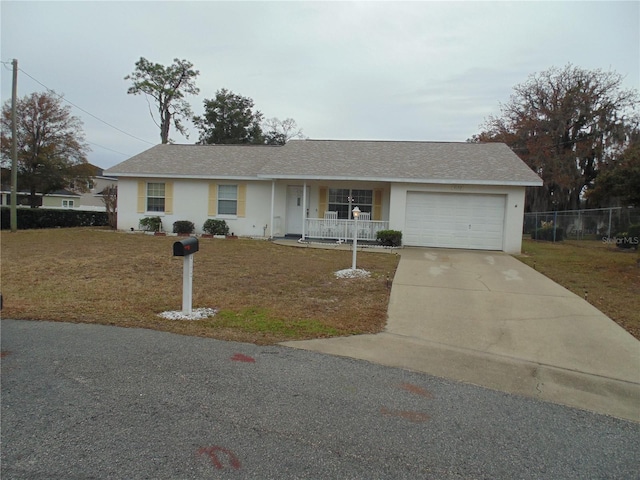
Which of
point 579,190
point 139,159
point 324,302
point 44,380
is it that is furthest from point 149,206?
point 579,190

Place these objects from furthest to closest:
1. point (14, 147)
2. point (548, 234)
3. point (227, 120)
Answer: point (227, 120) < point (548, 234) < point (14, 147)

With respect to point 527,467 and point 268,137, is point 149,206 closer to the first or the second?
point 527,467

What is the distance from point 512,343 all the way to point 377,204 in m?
12.5

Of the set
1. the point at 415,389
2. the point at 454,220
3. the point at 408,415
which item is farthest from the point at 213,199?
the point at 408,415

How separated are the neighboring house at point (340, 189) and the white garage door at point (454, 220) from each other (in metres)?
0.04

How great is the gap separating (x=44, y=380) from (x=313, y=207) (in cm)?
1496

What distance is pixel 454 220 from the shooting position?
1580 centimetres

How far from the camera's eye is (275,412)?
323cm

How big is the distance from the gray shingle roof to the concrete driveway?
7634 mm

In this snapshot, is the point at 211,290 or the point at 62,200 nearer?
the point at 211,290

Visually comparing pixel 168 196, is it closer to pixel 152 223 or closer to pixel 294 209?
pixel 152 223

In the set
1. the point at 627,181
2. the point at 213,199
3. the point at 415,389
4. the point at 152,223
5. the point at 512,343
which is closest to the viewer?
the point at 415,389

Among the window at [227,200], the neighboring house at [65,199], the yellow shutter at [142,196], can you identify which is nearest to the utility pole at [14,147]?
the yellow shutter at [142,196]

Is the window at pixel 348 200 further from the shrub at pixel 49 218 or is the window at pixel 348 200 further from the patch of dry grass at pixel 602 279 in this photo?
the shrub at pixel 49 218
